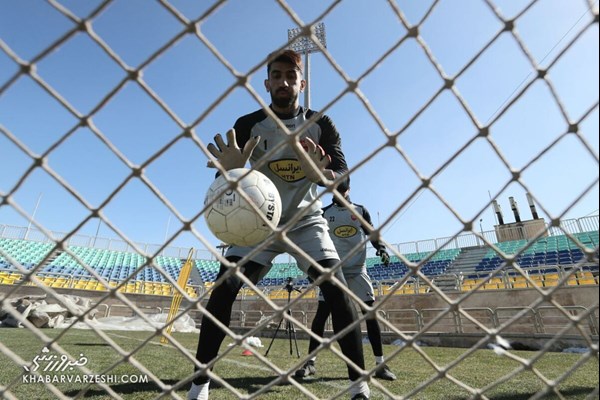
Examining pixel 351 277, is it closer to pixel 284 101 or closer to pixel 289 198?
pixel 289 198

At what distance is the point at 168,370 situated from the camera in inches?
118

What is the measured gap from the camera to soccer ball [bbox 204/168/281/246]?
1574 millimetres

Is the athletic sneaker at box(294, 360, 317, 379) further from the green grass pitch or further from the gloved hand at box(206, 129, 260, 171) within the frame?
the gloved hand at box(206, 129, 260, 171)

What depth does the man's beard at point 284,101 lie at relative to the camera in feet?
7.22

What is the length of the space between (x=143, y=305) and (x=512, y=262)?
1516cm

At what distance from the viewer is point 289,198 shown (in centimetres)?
224

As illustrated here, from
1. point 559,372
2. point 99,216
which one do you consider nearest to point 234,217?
point 99,216

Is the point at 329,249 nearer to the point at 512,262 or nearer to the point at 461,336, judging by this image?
the point at 512,262

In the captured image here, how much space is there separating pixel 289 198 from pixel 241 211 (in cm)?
69

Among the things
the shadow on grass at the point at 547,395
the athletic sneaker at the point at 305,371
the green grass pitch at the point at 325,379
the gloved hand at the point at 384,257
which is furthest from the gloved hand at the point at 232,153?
the gloved hand at the point at 384,257

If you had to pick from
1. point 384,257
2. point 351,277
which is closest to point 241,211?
point 351,277

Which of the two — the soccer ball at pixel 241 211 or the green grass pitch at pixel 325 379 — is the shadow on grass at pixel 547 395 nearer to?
the green grass pitch at pixel 325 379

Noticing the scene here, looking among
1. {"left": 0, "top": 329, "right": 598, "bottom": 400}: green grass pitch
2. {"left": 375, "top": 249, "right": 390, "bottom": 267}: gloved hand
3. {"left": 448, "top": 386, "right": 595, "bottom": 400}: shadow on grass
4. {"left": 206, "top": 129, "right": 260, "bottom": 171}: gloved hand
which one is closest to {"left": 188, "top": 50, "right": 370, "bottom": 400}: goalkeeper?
{"left": 206, "top": 129, "right": 260, "bottom": 171}: gloved hand

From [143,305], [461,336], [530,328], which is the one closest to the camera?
[461,336]
